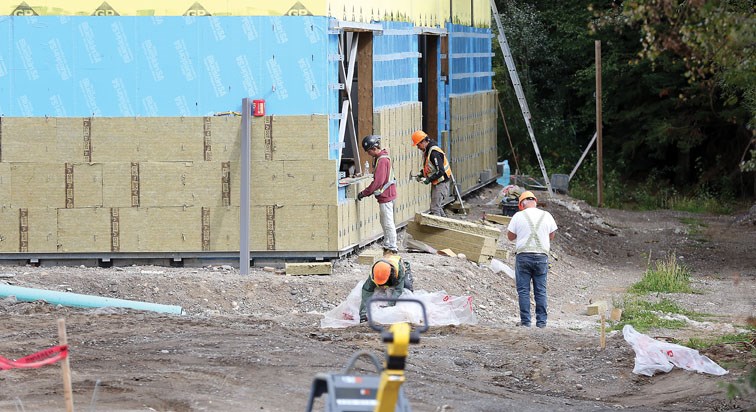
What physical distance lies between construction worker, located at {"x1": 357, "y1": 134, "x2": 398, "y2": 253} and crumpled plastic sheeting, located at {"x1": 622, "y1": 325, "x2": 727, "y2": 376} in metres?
6.37

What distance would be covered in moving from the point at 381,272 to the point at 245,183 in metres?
4.88

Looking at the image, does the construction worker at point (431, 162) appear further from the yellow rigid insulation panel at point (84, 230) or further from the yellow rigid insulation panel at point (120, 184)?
the yellow rigid insulation panel at point (84, 230)

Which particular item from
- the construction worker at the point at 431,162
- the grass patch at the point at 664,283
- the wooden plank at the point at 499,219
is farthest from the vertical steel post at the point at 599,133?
the grass patch at the point at 664,283

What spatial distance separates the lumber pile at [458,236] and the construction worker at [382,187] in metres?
1.08

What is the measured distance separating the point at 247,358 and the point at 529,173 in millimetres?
26970

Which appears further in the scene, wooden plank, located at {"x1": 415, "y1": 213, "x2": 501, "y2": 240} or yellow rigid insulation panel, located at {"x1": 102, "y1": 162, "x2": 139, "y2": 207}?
wooden plank, located at {"x1": 415, "y1": 213, "x2": 501, "y2": 240}

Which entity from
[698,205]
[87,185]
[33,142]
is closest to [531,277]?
[87,185]

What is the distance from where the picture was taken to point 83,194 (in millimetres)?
17531

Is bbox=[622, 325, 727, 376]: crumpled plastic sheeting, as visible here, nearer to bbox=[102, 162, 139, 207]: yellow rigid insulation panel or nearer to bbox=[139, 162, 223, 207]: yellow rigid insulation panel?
bbox=[139, 162, 223, 207]: yellow rigid insulation panel

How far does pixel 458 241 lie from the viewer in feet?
64.7

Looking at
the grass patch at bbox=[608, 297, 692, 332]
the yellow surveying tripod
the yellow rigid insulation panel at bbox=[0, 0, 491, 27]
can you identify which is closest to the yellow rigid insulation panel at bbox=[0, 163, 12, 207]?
the yellow rigid insulation panel at bbox=[0, 0, 491, 27]

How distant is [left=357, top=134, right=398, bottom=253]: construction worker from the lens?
60.0 feet

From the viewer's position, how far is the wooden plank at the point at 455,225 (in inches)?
779

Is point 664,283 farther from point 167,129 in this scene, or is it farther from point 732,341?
point 167,129
